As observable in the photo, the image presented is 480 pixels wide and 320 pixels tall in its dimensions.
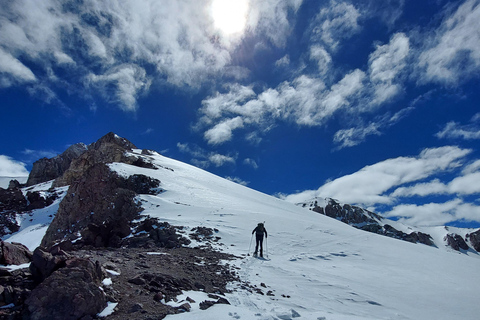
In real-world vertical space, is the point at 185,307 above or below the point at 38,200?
below

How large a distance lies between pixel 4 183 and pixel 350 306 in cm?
22964

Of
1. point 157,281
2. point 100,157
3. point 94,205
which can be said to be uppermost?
point 100,157

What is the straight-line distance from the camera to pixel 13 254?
6418mm

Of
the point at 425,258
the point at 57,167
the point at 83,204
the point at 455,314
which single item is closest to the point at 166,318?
the point at 455,314

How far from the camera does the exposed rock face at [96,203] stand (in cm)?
2355

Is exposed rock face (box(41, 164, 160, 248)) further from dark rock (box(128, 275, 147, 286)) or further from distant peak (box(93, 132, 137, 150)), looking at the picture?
distant peak (box(93, 132, 137, 150))

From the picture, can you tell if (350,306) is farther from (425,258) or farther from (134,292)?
(425,258)

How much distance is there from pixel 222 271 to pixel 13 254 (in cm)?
701

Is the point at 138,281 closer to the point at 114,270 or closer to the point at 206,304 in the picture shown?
the point at 114,270

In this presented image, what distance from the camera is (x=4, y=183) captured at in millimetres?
173000

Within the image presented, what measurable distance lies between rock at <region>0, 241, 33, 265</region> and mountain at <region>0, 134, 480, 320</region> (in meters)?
0.67

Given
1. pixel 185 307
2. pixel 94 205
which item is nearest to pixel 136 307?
pixel 185 307

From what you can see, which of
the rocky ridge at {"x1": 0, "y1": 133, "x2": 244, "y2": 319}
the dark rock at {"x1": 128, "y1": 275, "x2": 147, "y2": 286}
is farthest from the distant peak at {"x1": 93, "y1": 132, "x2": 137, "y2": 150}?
the dark rock at {"x1": 128, "y1": 275, "x2": 147, "y2": 286}

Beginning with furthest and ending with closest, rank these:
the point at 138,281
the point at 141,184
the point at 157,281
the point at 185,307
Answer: the point at 141,184, the point at 157,281, the point at 138,281, the point at 185,307
